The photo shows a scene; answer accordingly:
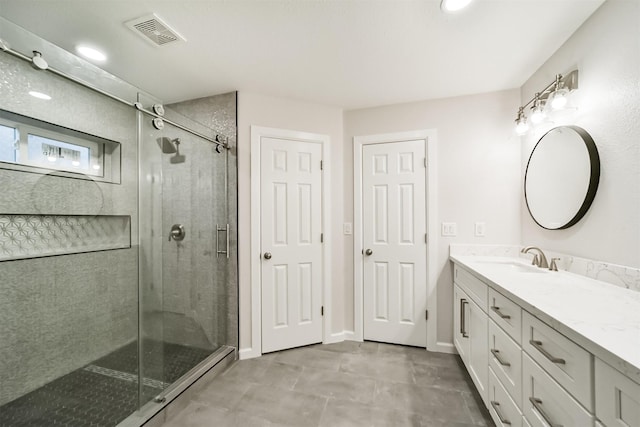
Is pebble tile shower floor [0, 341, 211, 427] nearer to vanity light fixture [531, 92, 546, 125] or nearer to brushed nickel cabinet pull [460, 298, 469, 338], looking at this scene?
brushed nickel cabinet pull [460, 298, 469, 338]

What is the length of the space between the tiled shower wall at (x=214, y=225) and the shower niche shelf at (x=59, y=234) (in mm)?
567

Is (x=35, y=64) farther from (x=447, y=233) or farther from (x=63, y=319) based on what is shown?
(x=447, y=233)

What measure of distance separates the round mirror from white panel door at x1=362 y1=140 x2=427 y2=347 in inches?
31.8

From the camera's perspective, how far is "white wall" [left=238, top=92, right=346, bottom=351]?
220cm

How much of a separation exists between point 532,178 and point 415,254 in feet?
3.60

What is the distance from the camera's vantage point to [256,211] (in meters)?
2.21

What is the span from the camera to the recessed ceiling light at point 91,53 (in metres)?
1.60

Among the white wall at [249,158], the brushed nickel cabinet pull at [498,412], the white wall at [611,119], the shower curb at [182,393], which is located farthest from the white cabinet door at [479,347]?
the shower curb at [182,393]

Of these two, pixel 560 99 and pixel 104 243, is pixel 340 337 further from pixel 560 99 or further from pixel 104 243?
pixel 560 99

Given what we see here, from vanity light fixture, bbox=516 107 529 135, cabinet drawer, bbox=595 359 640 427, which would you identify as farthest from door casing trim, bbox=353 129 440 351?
cabinet drawer, bbox=595 359 640 427

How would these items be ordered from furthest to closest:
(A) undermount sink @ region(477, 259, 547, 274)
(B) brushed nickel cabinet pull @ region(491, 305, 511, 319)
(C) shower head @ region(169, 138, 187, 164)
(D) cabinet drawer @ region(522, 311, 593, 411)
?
(C) shower head @ region(169, 138, 187, 164), (A) undermount sink @ region(477, 259, 547, 274), (B) brushed nickel cabinet pull @ region(491, 305, 511, 319), (D) cabinet drawer @ region(522, 311, 593, 411)

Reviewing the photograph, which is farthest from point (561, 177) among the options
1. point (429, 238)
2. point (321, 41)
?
point (321, 41)

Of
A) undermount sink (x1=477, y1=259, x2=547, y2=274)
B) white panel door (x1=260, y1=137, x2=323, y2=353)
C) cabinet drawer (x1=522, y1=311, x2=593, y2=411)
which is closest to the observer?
cabinet drawer (x1=522, y1=311, x2=593, y2=411)

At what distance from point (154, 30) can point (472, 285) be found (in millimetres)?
→ 2668
